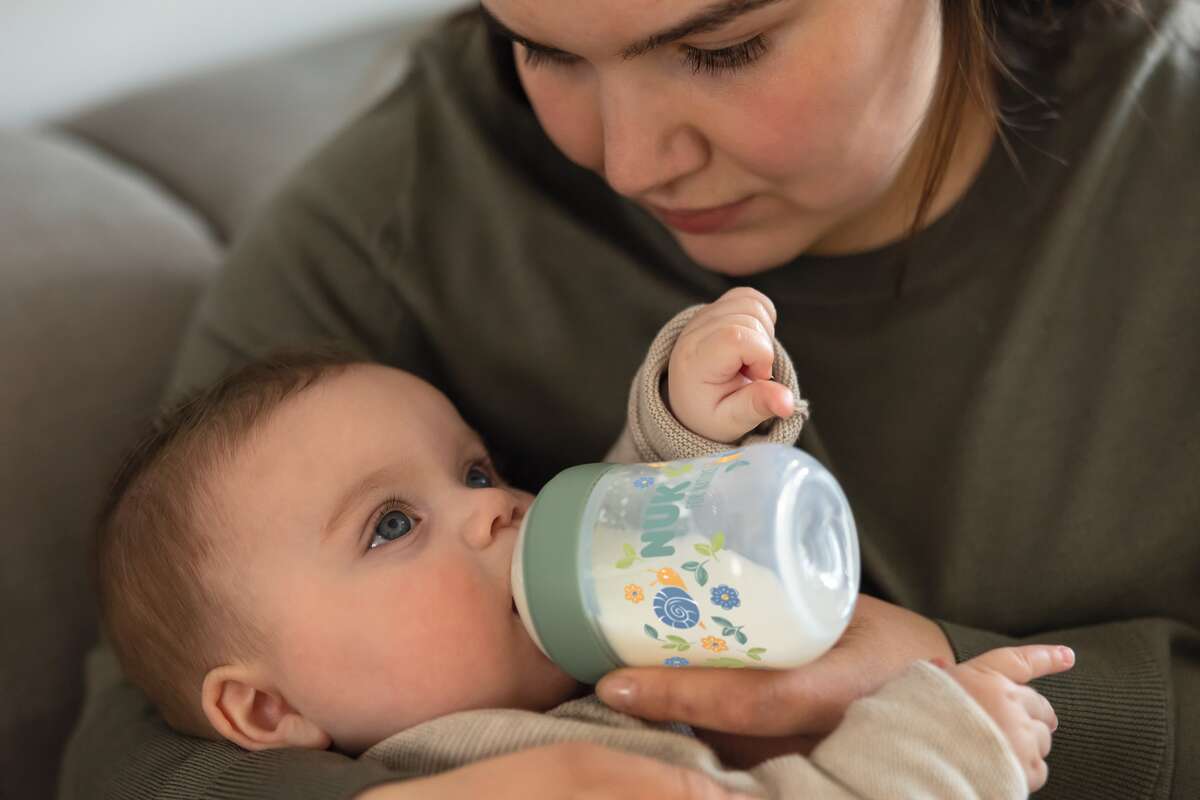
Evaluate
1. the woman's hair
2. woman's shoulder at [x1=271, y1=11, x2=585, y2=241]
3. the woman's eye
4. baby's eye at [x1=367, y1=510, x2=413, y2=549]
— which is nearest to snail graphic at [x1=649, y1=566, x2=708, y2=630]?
baby's eye at [x1=367, y1=510, x2=413, y2=549]

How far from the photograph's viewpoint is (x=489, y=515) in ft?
3.54

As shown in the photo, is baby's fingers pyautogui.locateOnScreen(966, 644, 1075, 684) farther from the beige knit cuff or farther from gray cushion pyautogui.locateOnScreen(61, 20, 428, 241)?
gray cushion pyautogui.locateOnScreen(61, 20, 428, 241)

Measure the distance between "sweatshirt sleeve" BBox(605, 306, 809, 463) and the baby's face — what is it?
142 mm

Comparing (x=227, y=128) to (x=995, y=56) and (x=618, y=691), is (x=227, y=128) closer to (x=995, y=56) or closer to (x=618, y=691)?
(x=995, y=56)

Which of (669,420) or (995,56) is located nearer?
(669,420)

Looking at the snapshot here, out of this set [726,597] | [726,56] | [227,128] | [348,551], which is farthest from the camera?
[227,128]

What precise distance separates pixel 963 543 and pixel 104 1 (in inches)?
71.0

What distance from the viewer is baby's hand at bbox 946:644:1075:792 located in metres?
0.88

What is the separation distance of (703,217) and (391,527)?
0.43 meters

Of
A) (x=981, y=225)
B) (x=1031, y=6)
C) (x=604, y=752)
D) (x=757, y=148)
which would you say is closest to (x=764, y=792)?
(x=604, y=752)

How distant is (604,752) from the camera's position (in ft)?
2.84

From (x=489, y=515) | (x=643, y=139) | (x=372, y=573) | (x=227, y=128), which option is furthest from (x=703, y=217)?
(x=227, y=128)

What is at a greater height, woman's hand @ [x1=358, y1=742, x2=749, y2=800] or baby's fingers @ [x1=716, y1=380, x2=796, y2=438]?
baby's fingers @ [x1=716, y1=380, x2=796, y2=438]

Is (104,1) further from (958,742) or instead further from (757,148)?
(958,742)
